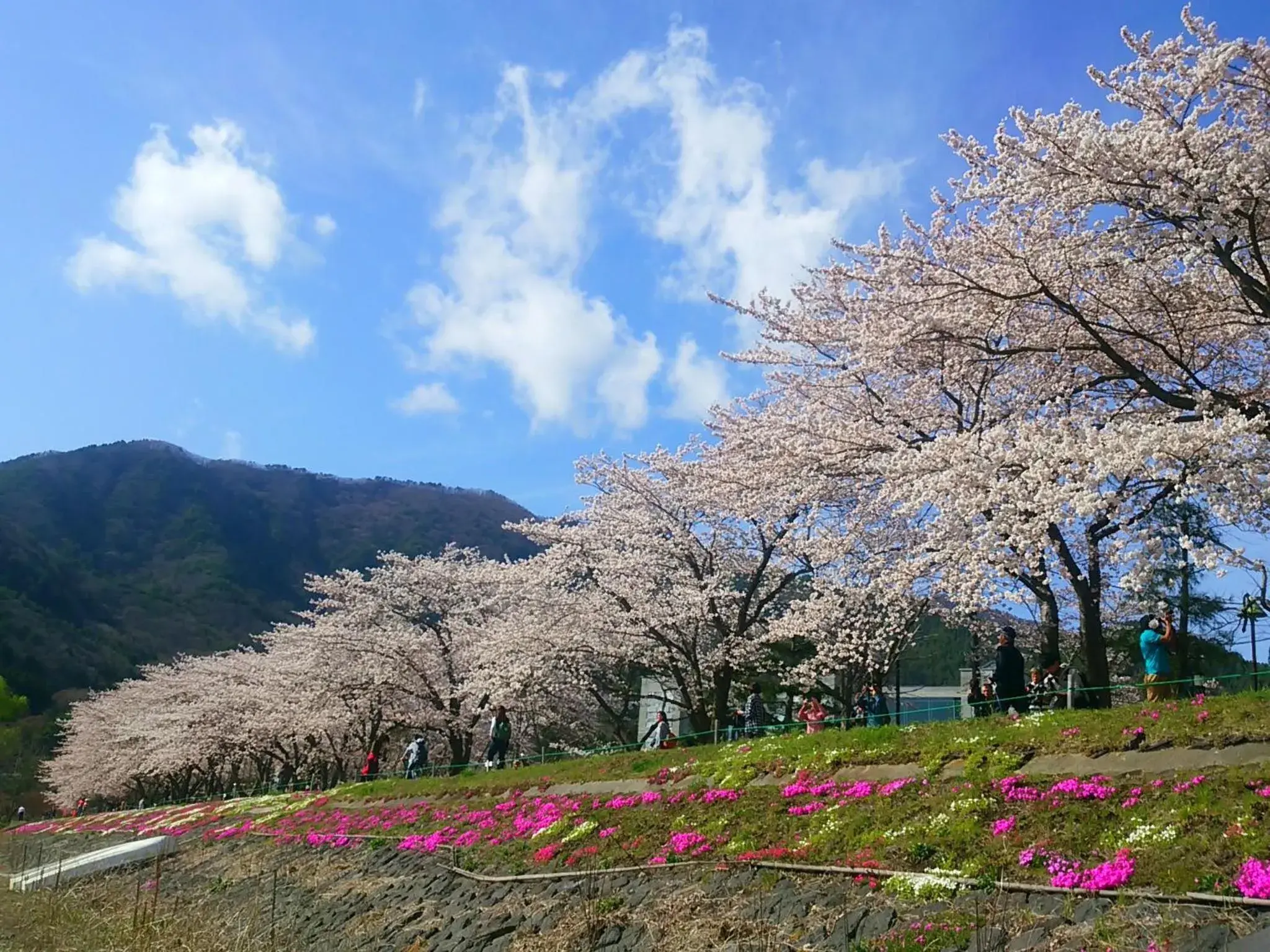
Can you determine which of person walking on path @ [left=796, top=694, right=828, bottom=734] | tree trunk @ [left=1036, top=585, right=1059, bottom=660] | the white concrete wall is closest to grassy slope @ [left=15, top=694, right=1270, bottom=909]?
person walking on path @ [left=796, top=694, right=828, bottom=734]

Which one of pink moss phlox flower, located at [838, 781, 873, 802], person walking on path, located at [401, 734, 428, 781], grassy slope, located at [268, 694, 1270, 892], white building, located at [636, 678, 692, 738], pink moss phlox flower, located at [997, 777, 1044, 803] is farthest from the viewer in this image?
white building, located at [636, 678, 692, 738]

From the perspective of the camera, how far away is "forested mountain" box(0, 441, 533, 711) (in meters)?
83.9

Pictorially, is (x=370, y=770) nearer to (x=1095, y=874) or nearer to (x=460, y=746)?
(x=460, y=746)

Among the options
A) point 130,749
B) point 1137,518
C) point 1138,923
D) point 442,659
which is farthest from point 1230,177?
point 130,749

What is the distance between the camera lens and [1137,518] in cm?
1341

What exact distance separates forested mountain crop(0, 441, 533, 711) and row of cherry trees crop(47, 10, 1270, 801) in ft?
201

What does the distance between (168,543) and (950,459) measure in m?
130

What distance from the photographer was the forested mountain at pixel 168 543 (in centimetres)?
8388

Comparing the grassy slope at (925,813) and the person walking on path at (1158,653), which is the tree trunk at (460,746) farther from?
the person walking on path at (1158,653)

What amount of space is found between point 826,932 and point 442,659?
25769mm

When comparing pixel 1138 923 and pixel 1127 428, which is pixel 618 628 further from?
pixel 1138 923

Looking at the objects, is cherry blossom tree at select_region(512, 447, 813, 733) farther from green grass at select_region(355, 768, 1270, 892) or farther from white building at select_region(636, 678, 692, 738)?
green grass at select_region(355, 768, 1270, 892)

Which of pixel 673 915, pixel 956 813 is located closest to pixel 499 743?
pixel 673 915

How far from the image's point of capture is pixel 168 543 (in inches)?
4815
